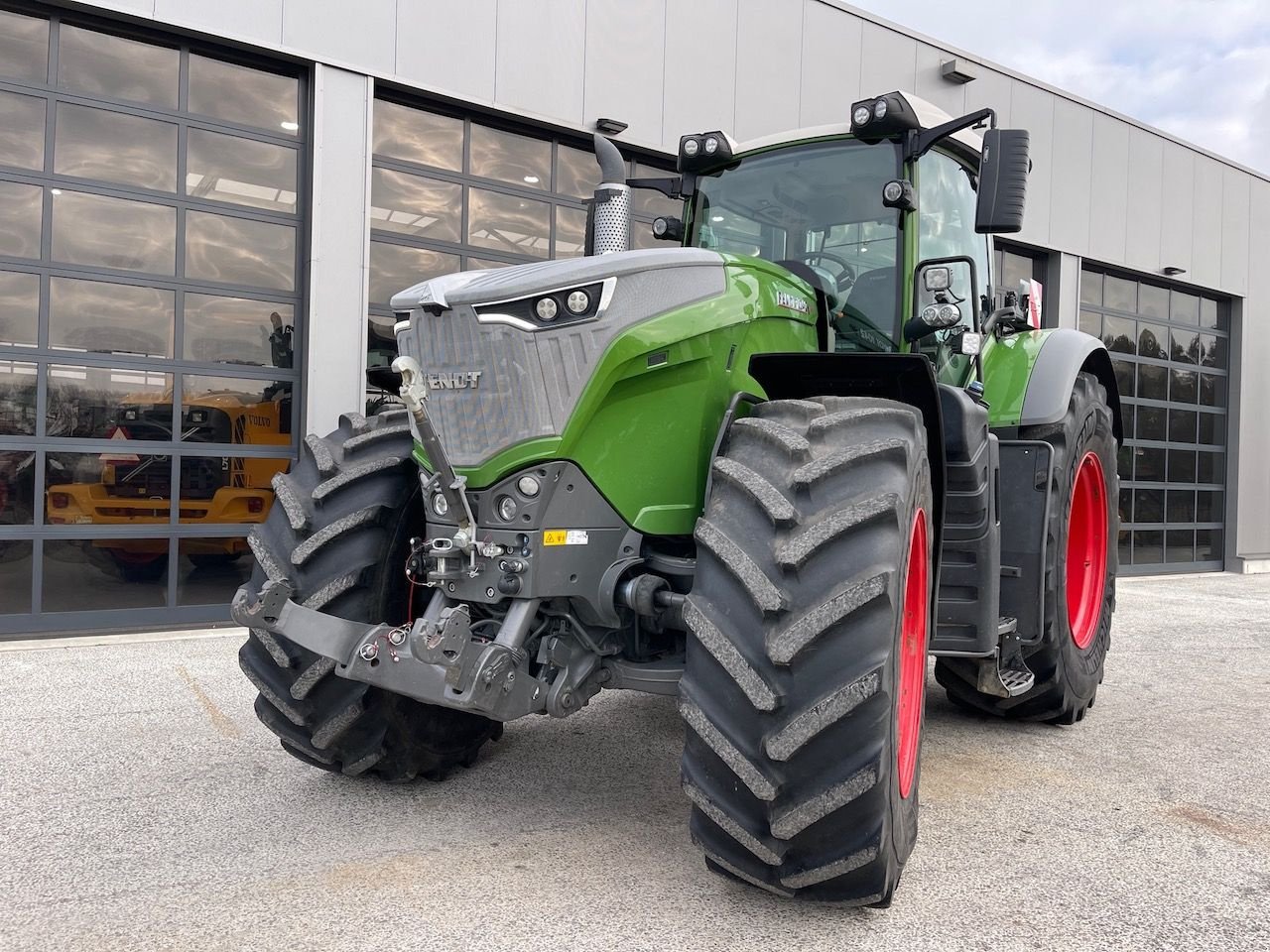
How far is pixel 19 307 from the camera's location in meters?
6.64

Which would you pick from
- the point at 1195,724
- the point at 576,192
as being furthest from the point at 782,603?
the point at 576,192

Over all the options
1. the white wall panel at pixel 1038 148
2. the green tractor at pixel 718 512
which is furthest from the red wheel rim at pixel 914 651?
the white wall panel at pixel 1038 148

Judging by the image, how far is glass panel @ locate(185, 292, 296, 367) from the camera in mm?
7184

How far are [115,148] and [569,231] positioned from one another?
12.0 ft

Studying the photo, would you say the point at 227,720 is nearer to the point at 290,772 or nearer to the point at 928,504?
the point at 290,772

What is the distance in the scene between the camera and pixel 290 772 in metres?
3.81

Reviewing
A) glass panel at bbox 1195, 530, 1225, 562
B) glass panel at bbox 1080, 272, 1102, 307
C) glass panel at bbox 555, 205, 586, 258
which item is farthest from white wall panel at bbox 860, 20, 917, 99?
glass panel at bbox 1195, 530, 1225, 562

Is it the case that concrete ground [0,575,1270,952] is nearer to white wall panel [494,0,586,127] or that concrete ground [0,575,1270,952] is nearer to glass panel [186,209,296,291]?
glass panel [186,209,296,291]

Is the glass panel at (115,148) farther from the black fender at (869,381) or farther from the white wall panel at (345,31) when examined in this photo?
the black fender at (869,381)

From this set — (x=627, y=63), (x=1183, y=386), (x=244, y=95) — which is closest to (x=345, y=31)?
(x=244, y=95)

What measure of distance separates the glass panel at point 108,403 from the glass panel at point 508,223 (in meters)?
2.77

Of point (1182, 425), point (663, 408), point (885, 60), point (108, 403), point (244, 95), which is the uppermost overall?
point (885, 60)

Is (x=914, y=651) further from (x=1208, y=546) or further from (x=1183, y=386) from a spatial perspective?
(x=1208, y=546)

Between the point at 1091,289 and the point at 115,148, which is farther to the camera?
the point at 1091,289
